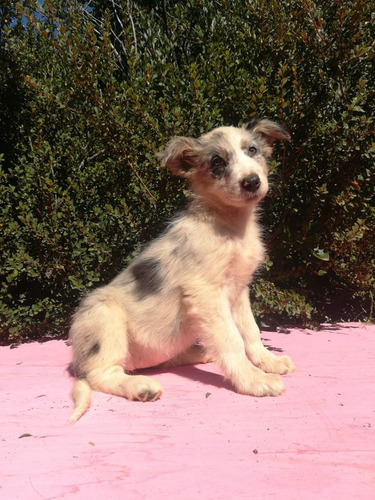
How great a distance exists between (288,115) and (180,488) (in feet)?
12.2

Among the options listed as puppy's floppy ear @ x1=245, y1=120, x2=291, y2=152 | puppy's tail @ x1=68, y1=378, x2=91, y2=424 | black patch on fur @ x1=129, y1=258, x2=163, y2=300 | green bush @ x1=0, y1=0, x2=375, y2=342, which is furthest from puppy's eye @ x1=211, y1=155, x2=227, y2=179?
puppy's tail @ x1=68, y1=378, x2=91, y2=424

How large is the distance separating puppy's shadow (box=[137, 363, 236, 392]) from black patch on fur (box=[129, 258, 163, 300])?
2.49 feet

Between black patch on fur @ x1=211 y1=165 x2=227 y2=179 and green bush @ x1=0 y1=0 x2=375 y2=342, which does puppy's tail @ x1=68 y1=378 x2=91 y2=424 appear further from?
black patch on fur @ x1=211 y1=165 x2=227 y2=179

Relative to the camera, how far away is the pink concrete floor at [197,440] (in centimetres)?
197

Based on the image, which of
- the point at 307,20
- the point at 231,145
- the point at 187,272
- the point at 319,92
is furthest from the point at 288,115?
the point at 187,272

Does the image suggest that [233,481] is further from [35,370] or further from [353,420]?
[35,370]

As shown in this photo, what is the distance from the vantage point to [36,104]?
17.7 ft

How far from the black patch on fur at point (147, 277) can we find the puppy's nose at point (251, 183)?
980mm

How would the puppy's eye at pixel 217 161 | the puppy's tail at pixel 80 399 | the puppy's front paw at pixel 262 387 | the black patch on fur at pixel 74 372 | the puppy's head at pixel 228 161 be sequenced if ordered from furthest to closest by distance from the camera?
the puppy's eye at pixel 217 161
the black patch on fur at pixel 74 372
the puppy's head at pixel 228 161
the puppy's front paw at pixel 262 387
the puppy's tail at pixel 80 399

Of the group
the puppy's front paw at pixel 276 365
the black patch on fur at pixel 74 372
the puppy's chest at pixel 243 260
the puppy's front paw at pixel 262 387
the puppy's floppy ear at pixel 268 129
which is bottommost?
the black patch on fur at pixel 74 372

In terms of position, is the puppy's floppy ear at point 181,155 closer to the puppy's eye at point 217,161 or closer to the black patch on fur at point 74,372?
the puppy's eye at point 217,161

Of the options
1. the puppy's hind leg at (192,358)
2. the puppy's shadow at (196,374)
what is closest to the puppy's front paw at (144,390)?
the puppy's shadow at (196,374)

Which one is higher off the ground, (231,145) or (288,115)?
(288,115)

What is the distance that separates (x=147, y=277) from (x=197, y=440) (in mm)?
1574
